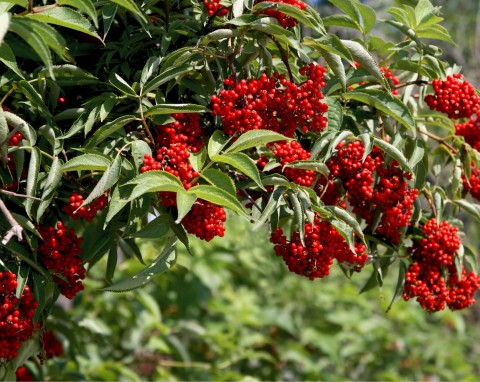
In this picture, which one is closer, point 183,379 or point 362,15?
point 362,15

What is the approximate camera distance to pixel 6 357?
1.67 m

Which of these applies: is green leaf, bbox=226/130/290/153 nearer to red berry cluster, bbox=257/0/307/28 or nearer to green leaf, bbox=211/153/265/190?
green leaf, bbox=211/153/265/190

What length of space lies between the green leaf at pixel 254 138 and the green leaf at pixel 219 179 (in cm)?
6

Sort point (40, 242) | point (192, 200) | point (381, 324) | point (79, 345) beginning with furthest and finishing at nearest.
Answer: point (381, 324), point (79, 345), point (40, 242), point (192, 200)

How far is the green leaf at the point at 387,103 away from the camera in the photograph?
1.70 m

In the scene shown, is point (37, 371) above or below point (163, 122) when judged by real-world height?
below

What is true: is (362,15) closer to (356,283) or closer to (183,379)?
(183,379)

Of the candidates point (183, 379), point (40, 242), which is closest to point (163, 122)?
point (40, 242)

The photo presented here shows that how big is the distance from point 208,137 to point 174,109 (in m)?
0.17

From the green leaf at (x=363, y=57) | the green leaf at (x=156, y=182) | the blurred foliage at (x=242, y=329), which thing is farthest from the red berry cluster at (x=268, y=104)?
the blurred foliage at (x=242, y=329)

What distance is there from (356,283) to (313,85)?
4057mm

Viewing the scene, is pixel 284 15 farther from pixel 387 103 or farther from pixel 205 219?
pixel 205 219

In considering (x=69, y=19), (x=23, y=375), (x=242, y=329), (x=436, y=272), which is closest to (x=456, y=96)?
(x=436, y=272)

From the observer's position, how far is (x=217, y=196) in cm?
139
